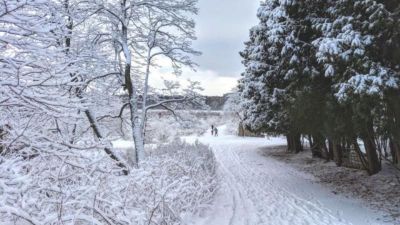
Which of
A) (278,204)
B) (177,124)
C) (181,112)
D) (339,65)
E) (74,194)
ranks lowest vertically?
(278,204)

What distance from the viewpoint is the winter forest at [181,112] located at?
3.67 metres

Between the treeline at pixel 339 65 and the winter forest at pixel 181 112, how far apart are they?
0.13 feet

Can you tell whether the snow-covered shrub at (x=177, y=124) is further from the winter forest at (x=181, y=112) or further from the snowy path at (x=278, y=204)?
the snowy path at (x=278, y=204)

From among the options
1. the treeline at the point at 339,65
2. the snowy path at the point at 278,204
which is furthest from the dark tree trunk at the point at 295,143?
the treeline at the point at 339,65

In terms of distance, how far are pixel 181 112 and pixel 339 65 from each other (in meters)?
9.12

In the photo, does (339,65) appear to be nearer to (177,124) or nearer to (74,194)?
(74,194)

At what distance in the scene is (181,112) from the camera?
17.0 meters

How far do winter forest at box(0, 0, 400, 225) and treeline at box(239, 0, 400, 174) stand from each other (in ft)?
0.13

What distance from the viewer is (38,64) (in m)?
3.92

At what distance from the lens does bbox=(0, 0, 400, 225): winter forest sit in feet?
12.0

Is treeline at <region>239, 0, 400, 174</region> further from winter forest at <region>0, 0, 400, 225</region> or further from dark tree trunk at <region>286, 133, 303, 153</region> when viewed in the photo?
dark tree trunk at <region>286, 133, 303, 153</region>

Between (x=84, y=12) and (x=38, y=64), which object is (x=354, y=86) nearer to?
(x=38, y=64)

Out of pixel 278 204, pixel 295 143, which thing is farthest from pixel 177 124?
pixel 278 204

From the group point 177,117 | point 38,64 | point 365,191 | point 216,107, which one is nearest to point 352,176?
point 365,191
